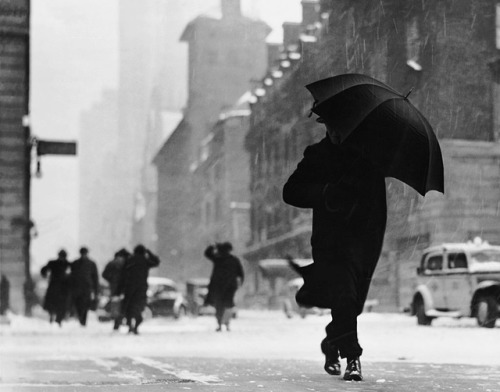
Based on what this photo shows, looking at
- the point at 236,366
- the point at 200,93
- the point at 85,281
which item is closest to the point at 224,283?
the point at 85,281

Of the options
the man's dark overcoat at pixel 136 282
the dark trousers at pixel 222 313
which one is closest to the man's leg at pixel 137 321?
the man's dark overcoat at pixel 136 282

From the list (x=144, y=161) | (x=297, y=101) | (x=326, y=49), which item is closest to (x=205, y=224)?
(x=297, y=101)

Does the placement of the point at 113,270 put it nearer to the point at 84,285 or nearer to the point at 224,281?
the point at 84,285

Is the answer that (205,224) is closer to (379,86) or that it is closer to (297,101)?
(297,101)

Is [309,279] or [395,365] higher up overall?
[309,279]

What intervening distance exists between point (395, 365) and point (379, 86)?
287 centimetres

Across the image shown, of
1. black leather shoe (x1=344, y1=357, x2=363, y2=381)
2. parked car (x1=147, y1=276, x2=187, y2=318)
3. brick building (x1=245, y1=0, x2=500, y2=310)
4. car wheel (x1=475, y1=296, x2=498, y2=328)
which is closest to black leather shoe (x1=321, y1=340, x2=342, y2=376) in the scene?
black leather shoe (x1=344, y1=357, x2=363, y2=381)

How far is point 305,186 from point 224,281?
1501cm

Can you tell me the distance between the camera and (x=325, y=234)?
809 cm

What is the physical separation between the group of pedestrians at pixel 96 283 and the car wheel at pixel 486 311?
6.16 metres

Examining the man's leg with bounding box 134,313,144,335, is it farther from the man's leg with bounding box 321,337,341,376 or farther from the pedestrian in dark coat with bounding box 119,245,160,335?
the man's leg with bounding box 321,337,341,376

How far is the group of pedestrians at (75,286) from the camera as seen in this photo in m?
24.7

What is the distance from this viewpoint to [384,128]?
794 centimetres

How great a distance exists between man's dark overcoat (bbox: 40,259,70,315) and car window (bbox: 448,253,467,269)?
8090mm
